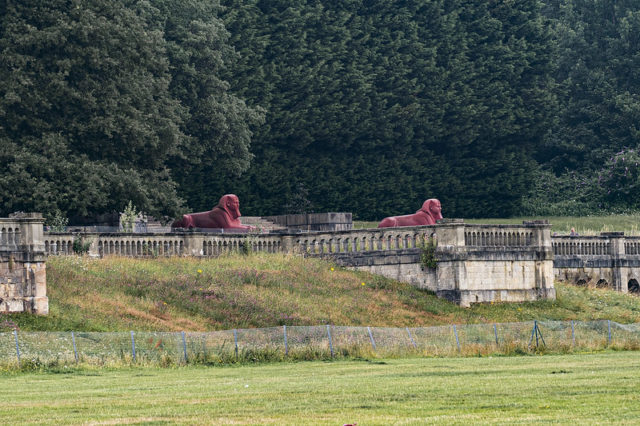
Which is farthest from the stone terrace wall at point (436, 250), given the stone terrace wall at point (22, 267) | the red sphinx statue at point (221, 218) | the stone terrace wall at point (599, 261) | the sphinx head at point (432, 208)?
the stone terrace wall at point (599, 261)

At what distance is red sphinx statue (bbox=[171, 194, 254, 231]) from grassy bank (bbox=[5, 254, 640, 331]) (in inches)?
301

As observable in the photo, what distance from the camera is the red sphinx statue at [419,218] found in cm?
5740

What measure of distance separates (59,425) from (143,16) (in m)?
47.3

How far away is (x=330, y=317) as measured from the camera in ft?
149

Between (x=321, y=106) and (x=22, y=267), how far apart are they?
44998 millimetres

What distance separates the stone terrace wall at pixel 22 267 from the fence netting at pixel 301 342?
283cm

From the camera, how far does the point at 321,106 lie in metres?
85.0

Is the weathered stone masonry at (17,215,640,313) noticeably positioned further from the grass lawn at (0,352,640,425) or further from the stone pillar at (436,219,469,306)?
the grass lawn at (0,352,640,425)

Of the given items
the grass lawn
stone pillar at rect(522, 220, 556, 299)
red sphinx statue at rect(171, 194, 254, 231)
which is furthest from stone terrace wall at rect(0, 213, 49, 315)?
stone pillar at rect(522, 220, 556, 299)

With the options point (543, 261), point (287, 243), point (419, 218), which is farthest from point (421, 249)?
point (419, 218)

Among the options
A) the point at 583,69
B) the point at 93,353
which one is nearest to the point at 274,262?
the point at 93,353

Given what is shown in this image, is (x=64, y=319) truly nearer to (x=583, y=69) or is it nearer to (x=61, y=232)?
(x=61, y=232)

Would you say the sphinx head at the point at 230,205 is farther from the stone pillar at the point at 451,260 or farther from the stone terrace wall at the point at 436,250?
the stone pillar at the point at 451,260

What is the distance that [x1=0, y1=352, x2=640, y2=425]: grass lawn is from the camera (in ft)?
79.0
